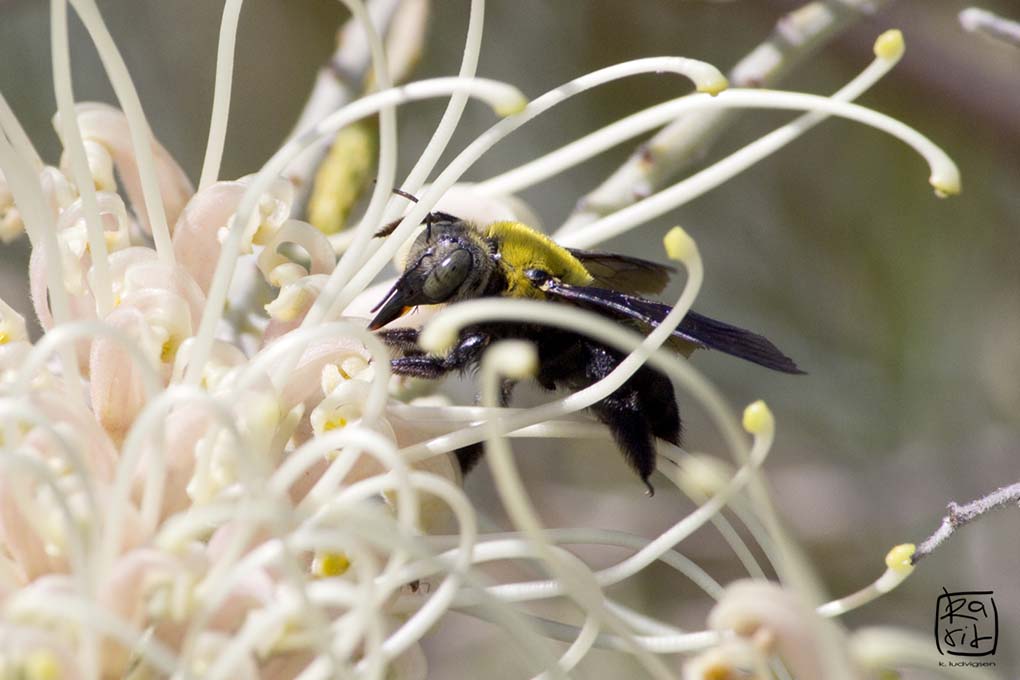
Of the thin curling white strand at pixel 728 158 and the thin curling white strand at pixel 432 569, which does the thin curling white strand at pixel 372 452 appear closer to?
the thin curling white strand at pixel 432 569

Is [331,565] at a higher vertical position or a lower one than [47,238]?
lower

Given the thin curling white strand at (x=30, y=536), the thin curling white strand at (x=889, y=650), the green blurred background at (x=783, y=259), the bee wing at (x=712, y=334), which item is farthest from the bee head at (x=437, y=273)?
the green blurred background at (x=783, y=259)

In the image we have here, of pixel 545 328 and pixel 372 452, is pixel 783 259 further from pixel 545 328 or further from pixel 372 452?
pixel 372 452

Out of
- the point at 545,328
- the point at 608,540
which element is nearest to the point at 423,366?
the point at 545,328

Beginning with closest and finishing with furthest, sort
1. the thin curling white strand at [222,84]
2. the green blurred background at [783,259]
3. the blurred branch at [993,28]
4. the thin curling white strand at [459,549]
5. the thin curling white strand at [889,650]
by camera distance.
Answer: the thin curling white strand at [889,650]
the thin curling white strand at [459,549]
the thin curling white strand at [222,84]
the blurred branch at [993,28]
the green blurred background at [783,259]

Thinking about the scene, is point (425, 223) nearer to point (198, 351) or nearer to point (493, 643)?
point (198, 351)

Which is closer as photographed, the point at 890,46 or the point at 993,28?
the point at 890,46

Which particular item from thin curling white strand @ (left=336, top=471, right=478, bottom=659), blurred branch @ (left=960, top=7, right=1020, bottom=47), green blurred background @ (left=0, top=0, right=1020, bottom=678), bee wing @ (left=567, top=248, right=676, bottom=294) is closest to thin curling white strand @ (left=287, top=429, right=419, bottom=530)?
thin curling white strand @ (left=336, top=471, right=478, bottom=659)

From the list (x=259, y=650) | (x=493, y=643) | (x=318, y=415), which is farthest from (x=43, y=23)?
(x=259, y=650)
